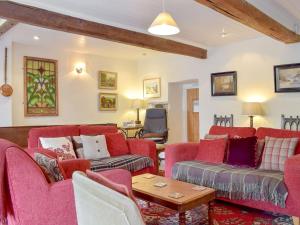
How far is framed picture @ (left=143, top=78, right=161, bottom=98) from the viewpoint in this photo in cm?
708

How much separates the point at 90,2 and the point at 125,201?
123 inches

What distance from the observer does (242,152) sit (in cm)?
345

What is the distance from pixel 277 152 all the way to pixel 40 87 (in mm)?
4695

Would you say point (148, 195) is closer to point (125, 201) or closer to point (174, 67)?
point (125, 201)

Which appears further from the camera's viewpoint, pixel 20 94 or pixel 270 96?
pixel 20 94

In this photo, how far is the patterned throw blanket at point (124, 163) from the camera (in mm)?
3609

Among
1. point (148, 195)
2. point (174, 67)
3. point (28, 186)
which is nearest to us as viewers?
point (28, 186)

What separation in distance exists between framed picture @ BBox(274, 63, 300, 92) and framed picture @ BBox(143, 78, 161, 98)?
117 inches

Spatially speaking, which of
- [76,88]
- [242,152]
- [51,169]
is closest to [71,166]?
[51,169]

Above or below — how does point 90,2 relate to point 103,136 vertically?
above

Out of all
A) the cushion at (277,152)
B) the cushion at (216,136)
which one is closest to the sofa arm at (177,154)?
the cushion at (216,136)

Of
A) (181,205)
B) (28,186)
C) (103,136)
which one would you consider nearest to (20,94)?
(103,136)

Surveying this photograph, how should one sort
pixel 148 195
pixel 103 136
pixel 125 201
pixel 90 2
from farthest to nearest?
pixel 103 136, pixel 90 2, pixel 148 195, pixel 125 201

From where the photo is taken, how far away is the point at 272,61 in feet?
16.3
